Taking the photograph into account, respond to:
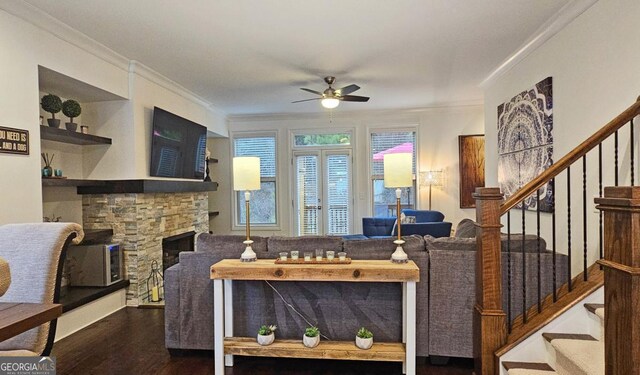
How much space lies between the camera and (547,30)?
3.32m

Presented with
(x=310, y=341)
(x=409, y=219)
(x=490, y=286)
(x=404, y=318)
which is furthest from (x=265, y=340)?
(x=409, y=219)

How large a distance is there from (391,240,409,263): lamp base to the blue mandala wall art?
134 centimetres

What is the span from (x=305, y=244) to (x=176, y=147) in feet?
9.88

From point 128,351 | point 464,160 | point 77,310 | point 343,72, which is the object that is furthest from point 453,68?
point 77,310

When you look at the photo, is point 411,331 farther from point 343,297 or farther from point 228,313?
point 228,313

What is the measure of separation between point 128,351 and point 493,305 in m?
2.87

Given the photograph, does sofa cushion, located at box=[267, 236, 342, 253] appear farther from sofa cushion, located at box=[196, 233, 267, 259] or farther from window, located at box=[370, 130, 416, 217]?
window, located at box=[370, 130, 416, 217]

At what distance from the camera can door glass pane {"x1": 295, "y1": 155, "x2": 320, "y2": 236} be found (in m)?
7.16

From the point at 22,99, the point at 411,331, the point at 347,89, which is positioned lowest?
the point at 411,331

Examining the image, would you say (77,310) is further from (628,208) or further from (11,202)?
(628,208)

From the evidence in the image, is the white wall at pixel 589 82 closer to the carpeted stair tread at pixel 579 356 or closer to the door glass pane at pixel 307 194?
the carpeted stair tread at pixel 579 356

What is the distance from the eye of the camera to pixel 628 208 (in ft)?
3.29

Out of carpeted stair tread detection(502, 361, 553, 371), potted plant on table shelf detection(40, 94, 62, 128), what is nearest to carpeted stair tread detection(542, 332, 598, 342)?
carpeted stair tread detection(502, 361, 553, 371)

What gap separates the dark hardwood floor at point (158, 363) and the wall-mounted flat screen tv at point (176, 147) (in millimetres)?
2045
